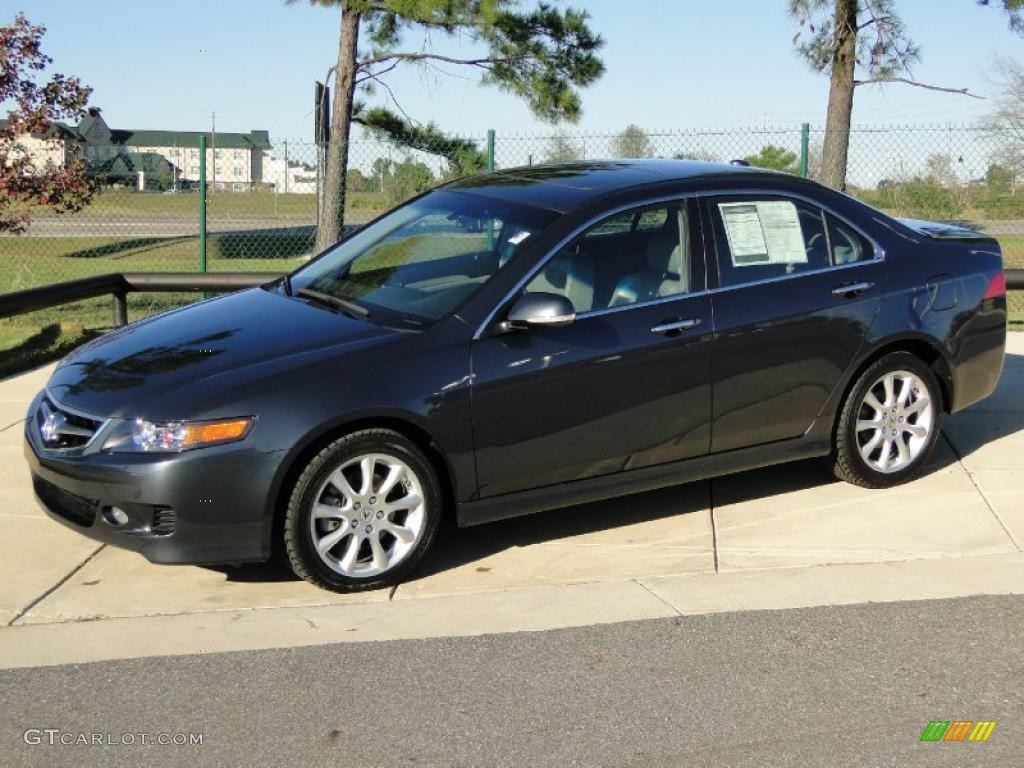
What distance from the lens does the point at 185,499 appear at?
499cm

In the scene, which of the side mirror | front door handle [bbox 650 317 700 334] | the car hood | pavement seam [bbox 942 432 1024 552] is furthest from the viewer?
pavement seam [bbox 942 432 1024 552]

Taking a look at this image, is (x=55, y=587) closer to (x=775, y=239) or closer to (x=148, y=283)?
(x=775, y=239)

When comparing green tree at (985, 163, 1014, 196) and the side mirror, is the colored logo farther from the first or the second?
green tree at (985, 163, 1014, 196)

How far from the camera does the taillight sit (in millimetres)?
6930

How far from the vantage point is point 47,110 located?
13594mm

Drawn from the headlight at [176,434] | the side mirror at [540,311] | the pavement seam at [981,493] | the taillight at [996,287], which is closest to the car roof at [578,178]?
the side mirror at [540,311]

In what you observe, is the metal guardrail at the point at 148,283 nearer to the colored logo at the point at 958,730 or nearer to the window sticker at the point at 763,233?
the window sticker at the point at 763,233

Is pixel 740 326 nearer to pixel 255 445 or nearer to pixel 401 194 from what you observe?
pixel 255 445

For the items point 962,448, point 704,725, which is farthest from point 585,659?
point 962,448

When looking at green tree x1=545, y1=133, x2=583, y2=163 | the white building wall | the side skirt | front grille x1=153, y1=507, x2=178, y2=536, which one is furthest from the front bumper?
the white building wall

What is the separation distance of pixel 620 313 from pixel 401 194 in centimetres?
884

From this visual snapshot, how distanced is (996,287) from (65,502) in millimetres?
4815

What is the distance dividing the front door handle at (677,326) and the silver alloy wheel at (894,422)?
3.74 ft

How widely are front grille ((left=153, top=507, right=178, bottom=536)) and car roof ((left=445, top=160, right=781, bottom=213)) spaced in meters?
2.21
